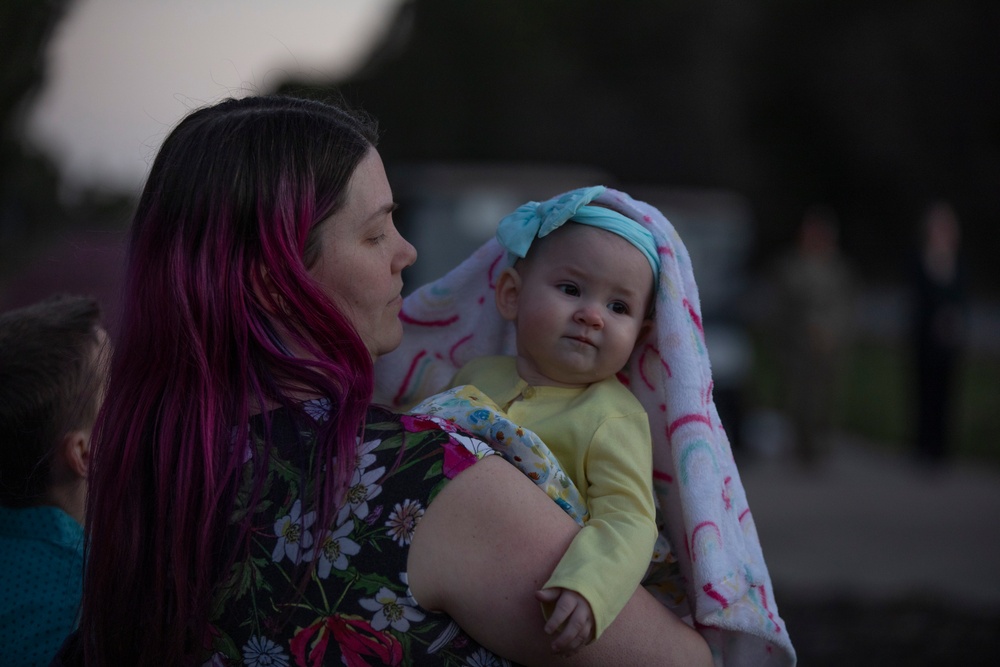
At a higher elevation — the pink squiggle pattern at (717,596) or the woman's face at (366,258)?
the woman's face at (366,258)

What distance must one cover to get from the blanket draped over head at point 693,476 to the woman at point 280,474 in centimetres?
16

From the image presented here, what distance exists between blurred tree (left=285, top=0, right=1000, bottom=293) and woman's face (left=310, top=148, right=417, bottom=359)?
28129mm

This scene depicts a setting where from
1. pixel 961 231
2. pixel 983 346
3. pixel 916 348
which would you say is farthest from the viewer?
pixel 961 231

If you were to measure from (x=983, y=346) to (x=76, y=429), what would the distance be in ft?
74.5

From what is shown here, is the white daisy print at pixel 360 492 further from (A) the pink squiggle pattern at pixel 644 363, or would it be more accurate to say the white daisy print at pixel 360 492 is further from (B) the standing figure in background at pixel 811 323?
(B) the standing figure in background at pixel 811 323

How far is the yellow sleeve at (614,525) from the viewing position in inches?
61.6

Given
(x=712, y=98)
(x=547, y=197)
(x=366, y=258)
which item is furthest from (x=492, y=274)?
(x=712, y=98)

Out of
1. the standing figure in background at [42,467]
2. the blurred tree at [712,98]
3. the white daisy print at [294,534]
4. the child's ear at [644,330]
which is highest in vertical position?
the child's ear at [644,330]

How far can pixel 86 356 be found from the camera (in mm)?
2094

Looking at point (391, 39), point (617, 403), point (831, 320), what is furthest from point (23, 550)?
point (391, 39)

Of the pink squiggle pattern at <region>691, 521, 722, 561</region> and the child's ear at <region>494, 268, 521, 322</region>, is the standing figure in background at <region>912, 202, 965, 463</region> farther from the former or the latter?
the pink squiggle pattern at <region>691, 521, 722, 561</region>

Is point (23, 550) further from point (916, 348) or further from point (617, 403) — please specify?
point (916, 348)

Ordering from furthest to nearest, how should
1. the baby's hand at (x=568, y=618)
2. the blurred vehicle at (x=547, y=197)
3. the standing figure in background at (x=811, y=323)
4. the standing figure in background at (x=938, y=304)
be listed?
the standing figure in background at (x=811, y=323) < the standing figure in background at (x=938, y=304) < the blurred vehicle at (x=547, y=197) < the baby's hand at (x=568, y=618)

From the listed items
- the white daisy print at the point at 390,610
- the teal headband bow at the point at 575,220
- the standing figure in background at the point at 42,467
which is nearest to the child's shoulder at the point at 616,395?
the teal headband bow at the point at 575,220
